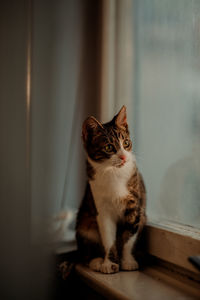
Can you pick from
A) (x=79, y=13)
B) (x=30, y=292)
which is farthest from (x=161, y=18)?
(x=30, y=292)

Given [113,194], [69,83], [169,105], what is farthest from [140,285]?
[69,83]

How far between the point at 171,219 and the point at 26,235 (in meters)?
0.48

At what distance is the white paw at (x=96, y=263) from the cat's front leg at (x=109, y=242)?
23mm

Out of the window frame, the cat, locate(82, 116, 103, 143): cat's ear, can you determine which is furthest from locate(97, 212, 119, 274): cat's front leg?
locate(82, 116, 103, 143): cat's ear

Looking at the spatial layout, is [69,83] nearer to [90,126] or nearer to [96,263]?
[90,126]

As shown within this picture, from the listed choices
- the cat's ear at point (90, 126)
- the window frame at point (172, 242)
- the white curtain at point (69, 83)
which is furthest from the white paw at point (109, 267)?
the cat's ear at point (90, 126)

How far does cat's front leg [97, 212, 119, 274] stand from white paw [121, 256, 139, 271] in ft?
0.09

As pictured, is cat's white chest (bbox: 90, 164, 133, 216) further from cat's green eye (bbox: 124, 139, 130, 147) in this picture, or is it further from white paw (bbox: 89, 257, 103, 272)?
white paw (bbox: 89, 257, 103, 272)

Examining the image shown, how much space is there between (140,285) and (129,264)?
0.09m

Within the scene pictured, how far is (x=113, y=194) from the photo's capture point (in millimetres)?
840

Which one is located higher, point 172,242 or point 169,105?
point 169,105

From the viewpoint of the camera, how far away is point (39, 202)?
102cm

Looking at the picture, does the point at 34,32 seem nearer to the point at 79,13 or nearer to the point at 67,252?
the point at 79,13

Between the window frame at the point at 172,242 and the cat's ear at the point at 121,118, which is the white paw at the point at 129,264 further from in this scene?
the cat's ear at the point at 121,118
